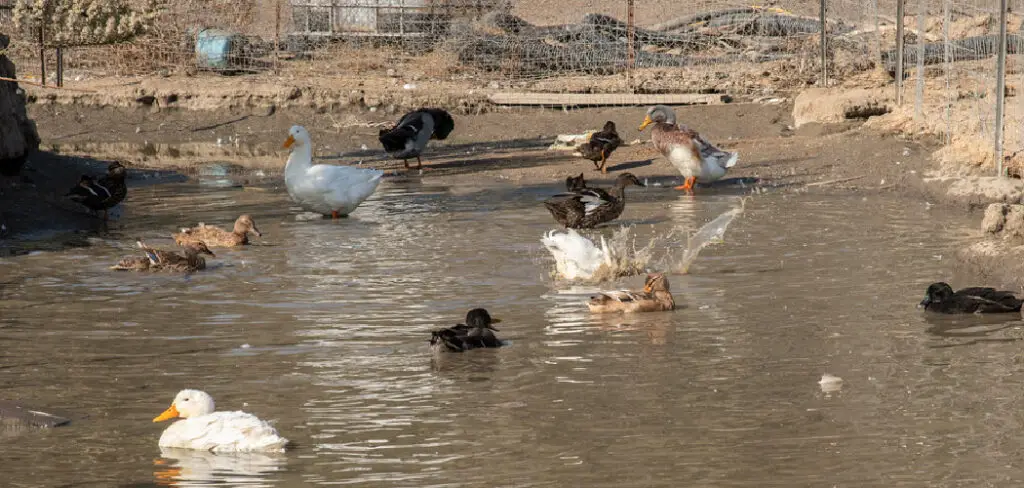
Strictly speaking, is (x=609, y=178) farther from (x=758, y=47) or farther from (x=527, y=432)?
(x=527, y=432)

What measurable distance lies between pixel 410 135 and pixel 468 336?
12813 mm

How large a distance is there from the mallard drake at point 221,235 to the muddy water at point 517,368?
383mm

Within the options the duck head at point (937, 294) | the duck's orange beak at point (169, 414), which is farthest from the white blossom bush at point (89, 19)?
the duck head at point (937, 294)

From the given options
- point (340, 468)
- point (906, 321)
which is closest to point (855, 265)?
point (906, 321)

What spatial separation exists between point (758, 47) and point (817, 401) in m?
22.0

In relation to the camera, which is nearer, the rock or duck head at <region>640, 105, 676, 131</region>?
the rock

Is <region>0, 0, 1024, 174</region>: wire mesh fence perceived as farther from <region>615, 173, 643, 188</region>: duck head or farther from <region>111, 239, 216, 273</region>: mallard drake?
<region>111, 239, 216, 273</region>: mallard drake

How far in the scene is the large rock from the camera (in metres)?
17.6

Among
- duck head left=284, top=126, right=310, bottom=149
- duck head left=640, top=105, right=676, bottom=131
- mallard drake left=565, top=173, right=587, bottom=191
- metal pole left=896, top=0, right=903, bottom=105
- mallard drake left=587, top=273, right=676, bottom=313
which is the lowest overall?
mallard drake left=587, top=273, right=676, bottom=313

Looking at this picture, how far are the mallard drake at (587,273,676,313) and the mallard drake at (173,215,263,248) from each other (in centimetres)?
514

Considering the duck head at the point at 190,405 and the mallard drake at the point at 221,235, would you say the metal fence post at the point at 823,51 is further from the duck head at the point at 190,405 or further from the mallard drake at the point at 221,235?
the duck head at the point at 190,405

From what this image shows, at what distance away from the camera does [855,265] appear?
1305cm

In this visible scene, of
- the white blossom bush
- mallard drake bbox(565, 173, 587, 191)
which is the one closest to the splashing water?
mallard drake bbox(565, 173, 587, 191)

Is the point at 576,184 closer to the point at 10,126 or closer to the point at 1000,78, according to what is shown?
the point at 1000,78
